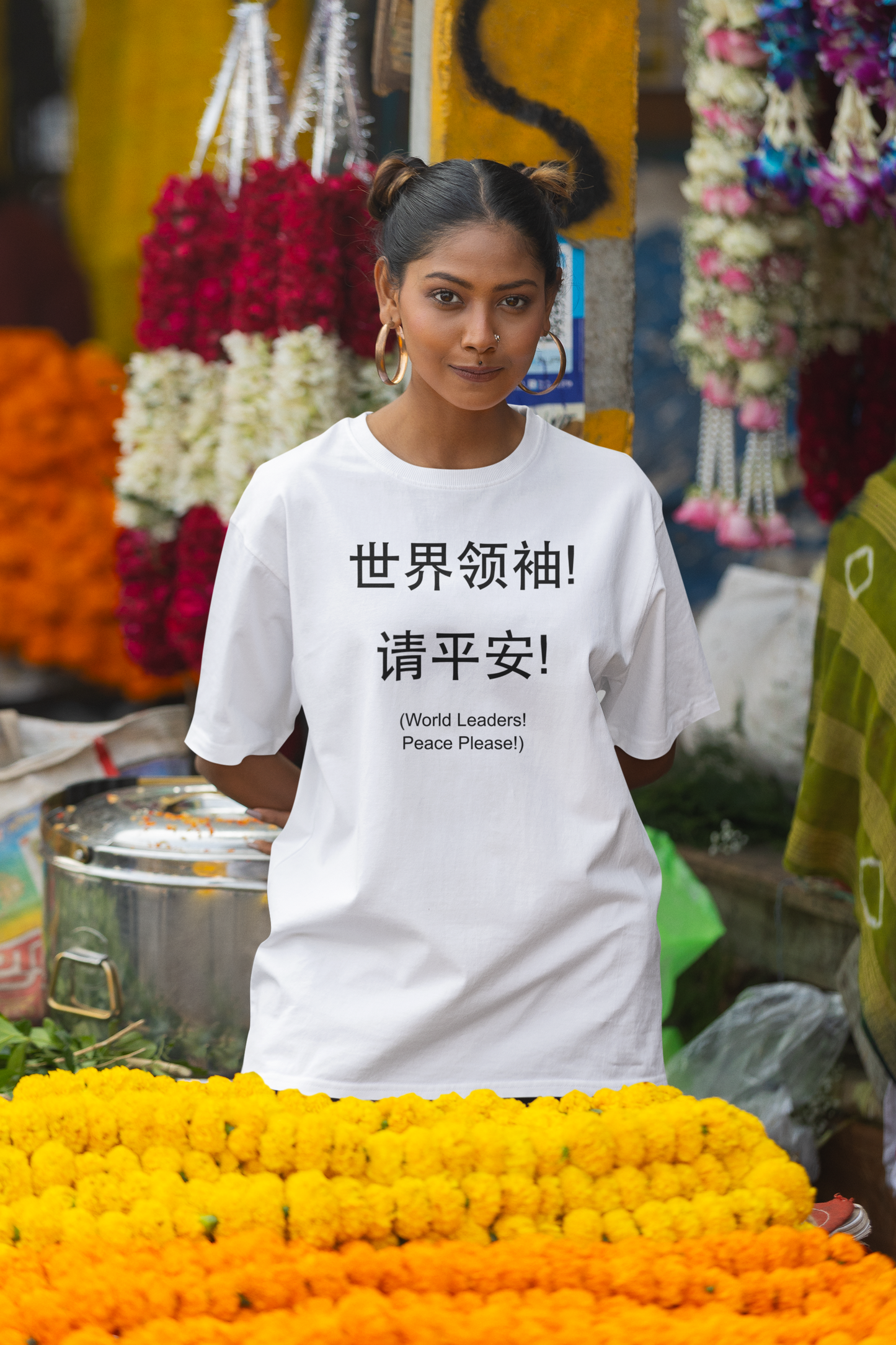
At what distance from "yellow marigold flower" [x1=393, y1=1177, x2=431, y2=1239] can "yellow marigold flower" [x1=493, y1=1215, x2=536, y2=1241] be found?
6cm

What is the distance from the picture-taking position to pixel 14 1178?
124cm

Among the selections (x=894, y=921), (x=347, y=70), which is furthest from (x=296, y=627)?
(x=347, y=70)

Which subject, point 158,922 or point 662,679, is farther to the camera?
point 158,922

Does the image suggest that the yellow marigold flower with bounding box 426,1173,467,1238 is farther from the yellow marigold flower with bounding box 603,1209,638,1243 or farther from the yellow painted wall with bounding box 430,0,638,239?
the yellow painted wall with bounding box 430,0,638,239

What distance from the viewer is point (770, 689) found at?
10.5 feet

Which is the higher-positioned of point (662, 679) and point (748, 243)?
point (748, 243)

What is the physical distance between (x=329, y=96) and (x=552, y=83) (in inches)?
21.6

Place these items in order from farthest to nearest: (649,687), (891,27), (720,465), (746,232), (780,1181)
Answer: (720,465) → (746,232) → (891,27) → (649,687) → (780,1181)

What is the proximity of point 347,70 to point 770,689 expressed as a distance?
1651 mm

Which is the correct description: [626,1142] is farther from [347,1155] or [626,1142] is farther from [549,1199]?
[347,1155]

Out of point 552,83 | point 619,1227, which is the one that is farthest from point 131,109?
point 619,1227

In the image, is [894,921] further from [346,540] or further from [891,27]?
[891,27]

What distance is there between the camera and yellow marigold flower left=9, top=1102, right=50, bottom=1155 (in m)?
1.27

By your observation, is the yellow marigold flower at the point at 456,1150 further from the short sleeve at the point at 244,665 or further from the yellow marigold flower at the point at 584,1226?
the short sleeve at the point at 244,665
